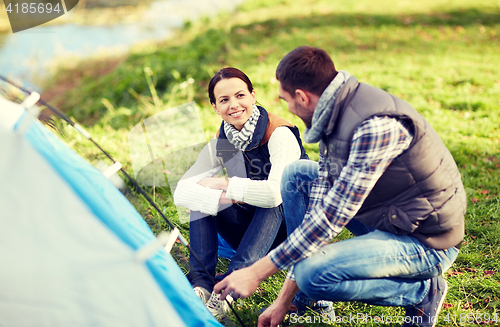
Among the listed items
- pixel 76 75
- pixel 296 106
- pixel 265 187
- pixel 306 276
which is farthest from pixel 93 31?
pixel 306 276

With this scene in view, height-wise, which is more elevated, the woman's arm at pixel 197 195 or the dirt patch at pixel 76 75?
the woman's arm at pixel 197 195

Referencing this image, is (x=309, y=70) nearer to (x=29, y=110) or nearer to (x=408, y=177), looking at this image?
(x=408, y=177)

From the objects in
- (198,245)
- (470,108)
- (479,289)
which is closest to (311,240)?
(198,245)

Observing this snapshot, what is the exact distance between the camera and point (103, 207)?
3.93 ft

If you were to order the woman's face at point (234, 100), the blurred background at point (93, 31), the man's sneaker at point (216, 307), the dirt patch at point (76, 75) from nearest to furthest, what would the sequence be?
the man's sneaker at point (216, 307) < the woman's face at point (234, 100) < the dirt patch at point (76, 75) < the blurred background at point (93, 31)

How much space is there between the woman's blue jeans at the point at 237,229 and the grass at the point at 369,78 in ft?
0.64

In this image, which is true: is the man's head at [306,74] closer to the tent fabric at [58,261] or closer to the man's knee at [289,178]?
the man's knee at [289,178]

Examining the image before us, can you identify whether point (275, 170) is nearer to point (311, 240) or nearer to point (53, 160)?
point (311, 240)

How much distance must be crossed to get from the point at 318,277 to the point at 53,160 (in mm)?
900

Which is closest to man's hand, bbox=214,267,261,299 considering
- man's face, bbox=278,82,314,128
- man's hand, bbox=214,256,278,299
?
man's hand, bbox=214,256,278,299

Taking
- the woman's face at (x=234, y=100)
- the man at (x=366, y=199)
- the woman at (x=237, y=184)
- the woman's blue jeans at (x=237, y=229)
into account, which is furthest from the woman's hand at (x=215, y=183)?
the man at (x=366, y=199)

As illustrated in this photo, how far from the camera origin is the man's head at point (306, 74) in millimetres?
1364

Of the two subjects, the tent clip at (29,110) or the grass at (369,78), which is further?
the grass at (369,78)

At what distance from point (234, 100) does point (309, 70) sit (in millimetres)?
628
